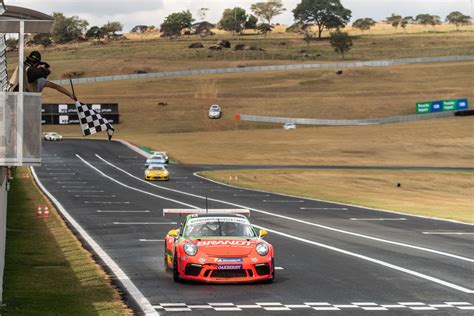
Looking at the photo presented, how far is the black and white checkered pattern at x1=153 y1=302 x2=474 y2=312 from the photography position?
595 inches

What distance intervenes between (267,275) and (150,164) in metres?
53.8

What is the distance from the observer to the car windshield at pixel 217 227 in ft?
63.9

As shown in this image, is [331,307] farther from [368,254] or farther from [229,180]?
[229,180]

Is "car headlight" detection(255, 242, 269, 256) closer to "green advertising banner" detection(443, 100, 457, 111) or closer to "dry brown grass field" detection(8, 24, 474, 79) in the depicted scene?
"green advertising banner" detection(443, 100, 457, 111)

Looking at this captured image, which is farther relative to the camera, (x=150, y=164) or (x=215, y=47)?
(x=215, y=47)

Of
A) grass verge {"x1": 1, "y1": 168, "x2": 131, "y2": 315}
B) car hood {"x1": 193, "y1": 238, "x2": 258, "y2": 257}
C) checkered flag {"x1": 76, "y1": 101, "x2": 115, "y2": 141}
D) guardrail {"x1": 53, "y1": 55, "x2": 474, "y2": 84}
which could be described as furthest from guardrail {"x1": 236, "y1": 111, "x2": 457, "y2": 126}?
checkered flag {"x1": 76, "y1": 101, "x2": 115, "y2": 141}

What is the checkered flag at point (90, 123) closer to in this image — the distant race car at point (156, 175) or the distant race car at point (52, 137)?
the distant race car at point (156, 175)

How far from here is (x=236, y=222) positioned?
65.3 ft

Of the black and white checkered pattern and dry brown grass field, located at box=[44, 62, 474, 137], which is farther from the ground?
the black and white checkered pattern

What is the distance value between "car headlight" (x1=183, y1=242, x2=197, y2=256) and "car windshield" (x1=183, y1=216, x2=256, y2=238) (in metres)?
0.94

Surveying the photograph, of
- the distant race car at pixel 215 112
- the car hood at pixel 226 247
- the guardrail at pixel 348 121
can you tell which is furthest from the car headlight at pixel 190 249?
the distant race car at pixel 215 112

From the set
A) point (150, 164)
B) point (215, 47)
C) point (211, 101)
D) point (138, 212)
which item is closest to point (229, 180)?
point (150, 164)

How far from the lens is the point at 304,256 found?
77.4 feet

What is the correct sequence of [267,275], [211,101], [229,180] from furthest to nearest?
[211,101]
[229,180]
[267,275]
